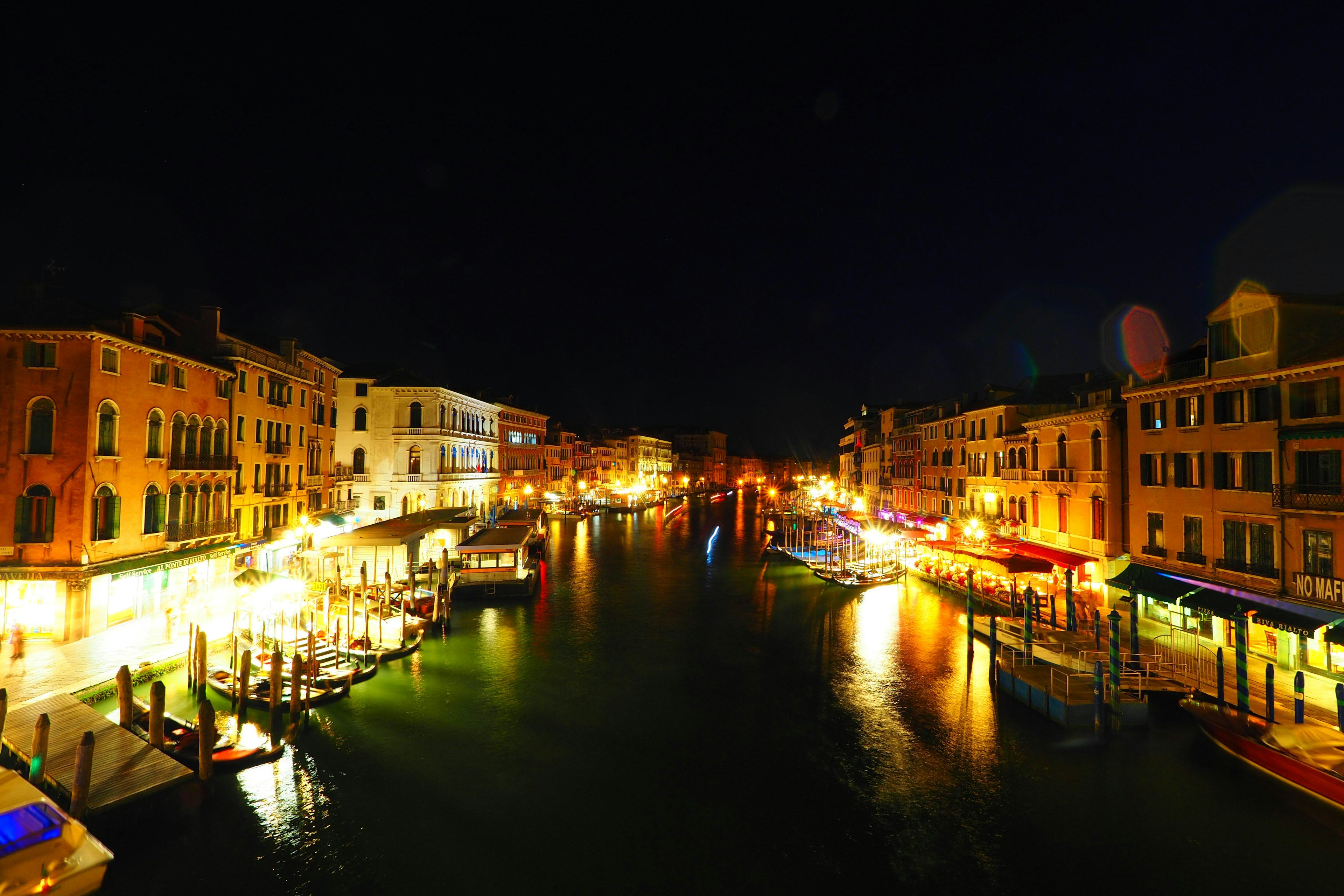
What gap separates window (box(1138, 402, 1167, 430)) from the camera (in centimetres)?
2400

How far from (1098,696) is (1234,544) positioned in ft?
28.8

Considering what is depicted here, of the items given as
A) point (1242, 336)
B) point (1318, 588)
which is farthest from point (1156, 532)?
point (1242, 336)

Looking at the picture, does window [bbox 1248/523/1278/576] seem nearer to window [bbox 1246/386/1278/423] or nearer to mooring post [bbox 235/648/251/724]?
window [bbox 1246/386/1278/423]

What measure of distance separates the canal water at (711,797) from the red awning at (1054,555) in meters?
9.53

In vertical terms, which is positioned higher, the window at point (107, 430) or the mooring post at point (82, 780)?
the window at point (107, 430)

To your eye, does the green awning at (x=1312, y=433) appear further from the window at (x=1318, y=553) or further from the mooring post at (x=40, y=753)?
the mooring post at (x=40, y=753)

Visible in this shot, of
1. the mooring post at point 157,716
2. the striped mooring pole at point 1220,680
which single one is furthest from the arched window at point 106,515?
the striped mooring pole at point 1220,680

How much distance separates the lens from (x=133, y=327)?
22.8m

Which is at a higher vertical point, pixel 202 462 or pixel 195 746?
pixel 202 462

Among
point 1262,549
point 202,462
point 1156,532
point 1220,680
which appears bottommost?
point 1220,680

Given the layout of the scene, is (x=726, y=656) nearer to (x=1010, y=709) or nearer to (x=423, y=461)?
(x=1010, y=709)

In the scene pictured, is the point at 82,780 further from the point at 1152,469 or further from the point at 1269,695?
the point at 1152,469

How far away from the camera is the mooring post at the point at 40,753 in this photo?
12.9 m

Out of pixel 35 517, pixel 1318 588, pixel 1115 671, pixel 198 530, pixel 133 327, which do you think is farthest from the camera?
pixel 198 530
